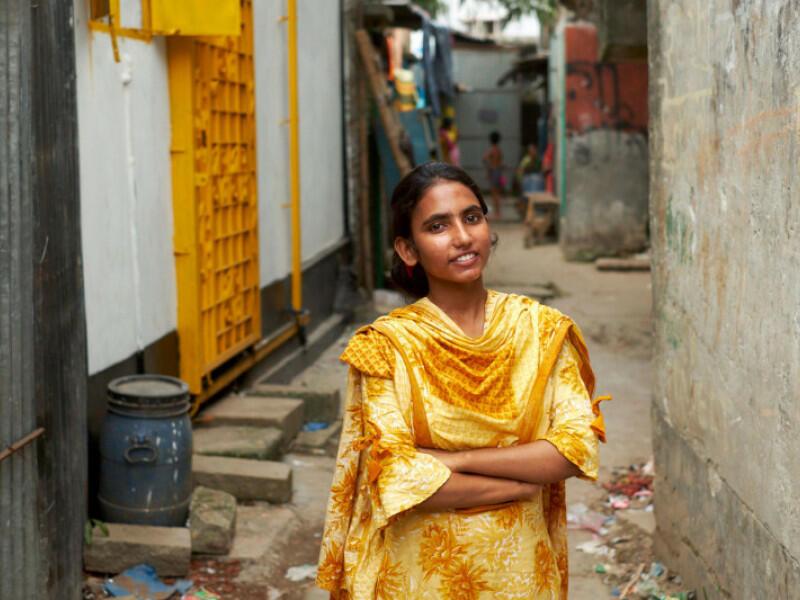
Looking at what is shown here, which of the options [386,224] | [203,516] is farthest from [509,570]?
[386,224]

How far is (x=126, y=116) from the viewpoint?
16.3 ft

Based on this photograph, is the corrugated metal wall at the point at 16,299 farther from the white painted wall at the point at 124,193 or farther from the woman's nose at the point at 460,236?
the woman's nose at the point at 460,236

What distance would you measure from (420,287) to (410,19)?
10.6 metres

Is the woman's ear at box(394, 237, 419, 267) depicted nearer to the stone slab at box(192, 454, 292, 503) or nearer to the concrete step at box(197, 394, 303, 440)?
the stone slab at box(192, 454, 292, 503)

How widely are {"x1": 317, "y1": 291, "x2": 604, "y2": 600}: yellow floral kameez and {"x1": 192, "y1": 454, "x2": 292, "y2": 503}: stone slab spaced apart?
3.20 m

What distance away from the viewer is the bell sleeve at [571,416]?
6.77ft

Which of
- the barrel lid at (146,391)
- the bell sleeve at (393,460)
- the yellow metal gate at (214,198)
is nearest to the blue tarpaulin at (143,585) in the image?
the barrel lid at (146,391)

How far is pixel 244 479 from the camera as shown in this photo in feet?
17.5

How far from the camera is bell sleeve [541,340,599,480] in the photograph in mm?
2064

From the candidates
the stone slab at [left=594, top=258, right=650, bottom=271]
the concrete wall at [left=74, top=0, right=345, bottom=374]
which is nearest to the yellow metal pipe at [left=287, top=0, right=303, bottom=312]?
the concrete wall at [left=74, top=0, right=345, bottom=374]

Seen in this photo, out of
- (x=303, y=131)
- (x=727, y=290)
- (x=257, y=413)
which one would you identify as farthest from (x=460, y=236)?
(x=303, y=131)

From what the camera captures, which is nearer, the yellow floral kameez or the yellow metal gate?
the yellow floral kameez

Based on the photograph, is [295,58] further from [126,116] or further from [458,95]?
[458,95]

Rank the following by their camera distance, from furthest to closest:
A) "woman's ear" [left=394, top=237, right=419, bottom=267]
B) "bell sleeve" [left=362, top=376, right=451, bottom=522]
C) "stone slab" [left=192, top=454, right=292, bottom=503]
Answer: "stone slab" [left=192, top=454, right=292, bottom=503] → "woman's ear" [left=394, top=237, right=419, bottom=267] → "bell sleeve" [left=362, top=376, right=451, bottom=522]
